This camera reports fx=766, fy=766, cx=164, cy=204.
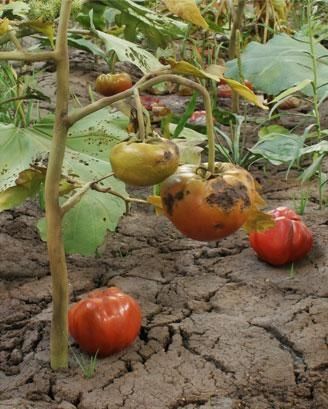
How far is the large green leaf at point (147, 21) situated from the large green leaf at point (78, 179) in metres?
0.39

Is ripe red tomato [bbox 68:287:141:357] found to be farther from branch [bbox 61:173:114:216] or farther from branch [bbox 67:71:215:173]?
branch [bbox 67:71:215:173]

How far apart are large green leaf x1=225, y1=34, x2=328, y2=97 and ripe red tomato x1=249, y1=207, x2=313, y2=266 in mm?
672

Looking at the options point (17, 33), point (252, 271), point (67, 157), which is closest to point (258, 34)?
point (252, 271)

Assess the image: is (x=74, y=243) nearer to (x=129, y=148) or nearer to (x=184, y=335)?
(x=184, y=335)

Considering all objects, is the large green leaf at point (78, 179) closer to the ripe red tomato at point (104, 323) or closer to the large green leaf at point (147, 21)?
the ripe red tomato at point (104, 323)

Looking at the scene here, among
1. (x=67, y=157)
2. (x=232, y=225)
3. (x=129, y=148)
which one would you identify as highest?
(x=129, y=148)

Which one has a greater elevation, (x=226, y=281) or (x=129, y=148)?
(x=129, y=148)

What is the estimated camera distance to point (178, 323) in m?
2.15

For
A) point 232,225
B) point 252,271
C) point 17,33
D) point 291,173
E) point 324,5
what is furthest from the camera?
point 324,5

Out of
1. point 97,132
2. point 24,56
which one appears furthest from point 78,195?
point 97,132

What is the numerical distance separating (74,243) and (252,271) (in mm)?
717

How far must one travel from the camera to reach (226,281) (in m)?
2.40

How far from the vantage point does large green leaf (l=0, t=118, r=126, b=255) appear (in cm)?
194

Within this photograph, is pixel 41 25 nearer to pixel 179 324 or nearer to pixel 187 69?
pixel 187 69
